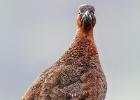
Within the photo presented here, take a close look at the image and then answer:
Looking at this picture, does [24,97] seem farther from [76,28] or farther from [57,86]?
[76,28]

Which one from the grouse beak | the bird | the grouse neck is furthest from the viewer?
the grouse neck

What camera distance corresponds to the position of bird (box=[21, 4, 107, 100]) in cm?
1988

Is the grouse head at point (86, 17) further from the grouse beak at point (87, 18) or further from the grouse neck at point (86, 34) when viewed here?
the grouse neck at point (86, 34)

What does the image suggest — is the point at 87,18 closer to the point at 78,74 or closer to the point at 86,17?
the point at 86,17

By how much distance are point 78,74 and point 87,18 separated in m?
1.81

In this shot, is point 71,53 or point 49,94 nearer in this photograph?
point 49,94

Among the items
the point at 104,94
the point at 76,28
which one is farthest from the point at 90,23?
the point at 104,94

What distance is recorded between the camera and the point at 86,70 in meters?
20.8

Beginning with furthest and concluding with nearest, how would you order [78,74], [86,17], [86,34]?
[86,34], [86,17], [78,74]

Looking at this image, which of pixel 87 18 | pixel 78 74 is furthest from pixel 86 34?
pixel 78 74

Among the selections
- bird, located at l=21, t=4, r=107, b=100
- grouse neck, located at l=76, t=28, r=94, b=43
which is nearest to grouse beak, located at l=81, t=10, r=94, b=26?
bird, located at l=21, t=4, r=107, b=100

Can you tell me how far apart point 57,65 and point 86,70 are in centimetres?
76

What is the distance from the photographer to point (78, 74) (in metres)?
20.6

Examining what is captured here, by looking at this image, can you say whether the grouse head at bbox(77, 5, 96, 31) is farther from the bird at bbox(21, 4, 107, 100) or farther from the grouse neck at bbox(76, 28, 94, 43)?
the grouse neck at bbox(76, 28, 94, 43)
